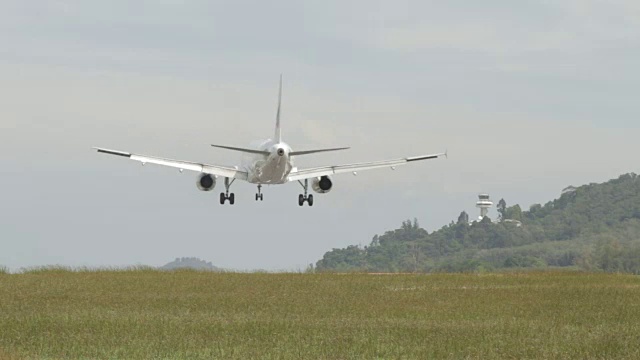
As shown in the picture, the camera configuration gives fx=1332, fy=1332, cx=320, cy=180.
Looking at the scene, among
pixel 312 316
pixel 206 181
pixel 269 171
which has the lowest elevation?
pixel 312 316

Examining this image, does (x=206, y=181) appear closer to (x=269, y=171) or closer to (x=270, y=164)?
(x=269, y=171)

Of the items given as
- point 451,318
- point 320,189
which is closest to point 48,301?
point 451,318

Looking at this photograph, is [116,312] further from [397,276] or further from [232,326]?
[397,276]

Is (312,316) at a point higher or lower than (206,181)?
lower

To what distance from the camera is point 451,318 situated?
133 feet

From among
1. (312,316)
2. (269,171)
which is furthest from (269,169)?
(312,316)

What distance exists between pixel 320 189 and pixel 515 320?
40727 millimetres

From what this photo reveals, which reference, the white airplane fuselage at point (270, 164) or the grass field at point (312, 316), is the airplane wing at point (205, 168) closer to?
the white airplane fuselage at point (270, 164)

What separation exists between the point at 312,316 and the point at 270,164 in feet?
106

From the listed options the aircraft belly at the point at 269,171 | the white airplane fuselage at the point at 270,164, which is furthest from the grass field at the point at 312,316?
the aircraft belly at the point at 269,171

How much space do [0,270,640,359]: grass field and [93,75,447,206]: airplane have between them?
34.9ft

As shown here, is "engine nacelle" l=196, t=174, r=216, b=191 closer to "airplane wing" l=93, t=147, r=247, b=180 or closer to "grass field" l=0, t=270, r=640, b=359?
"airplane wing" l=93, t=147, r=247, b=180

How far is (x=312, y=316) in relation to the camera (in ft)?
133

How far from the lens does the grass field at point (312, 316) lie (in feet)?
101
